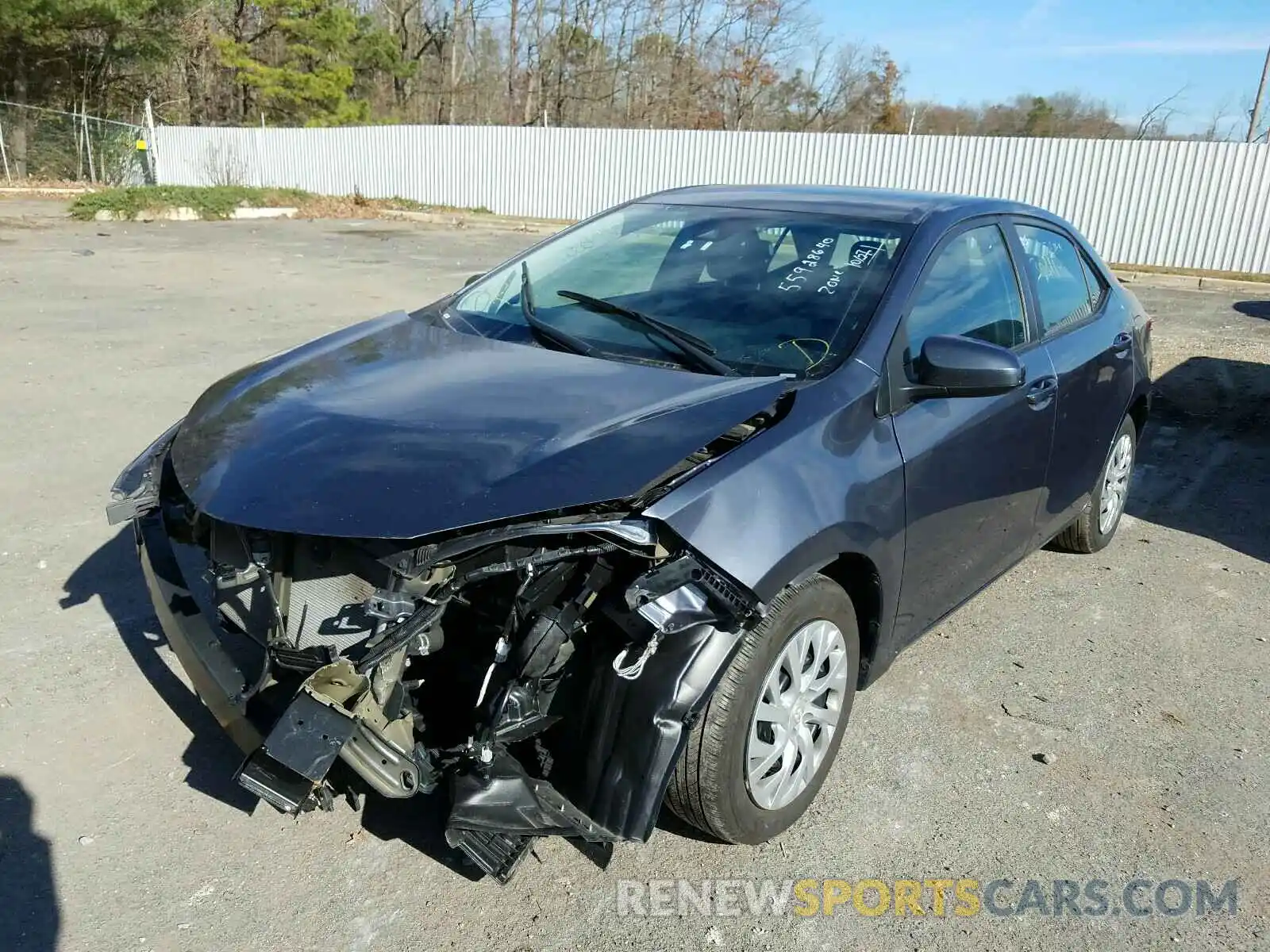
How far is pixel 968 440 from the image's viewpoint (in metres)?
3.23

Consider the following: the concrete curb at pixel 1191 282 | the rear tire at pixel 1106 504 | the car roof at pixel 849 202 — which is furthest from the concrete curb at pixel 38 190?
the rear tire at pixel 1106 504

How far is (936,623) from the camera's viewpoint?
11.3 feet

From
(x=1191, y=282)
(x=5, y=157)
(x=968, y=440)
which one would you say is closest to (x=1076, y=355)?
(x=968, y=440)

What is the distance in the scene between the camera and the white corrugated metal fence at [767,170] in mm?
17250

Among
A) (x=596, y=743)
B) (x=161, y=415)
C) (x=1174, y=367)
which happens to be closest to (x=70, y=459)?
(x=161, y=415)

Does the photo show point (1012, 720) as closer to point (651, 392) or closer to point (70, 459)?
point (651, 392)

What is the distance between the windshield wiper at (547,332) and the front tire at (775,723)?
1.13 m

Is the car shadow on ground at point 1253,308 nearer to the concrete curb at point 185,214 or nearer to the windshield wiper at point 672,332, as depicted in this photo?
the windshield wiper at point 672,332

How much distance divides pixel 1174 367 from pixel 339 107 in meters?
36.1

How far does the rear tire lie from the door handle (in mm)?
961

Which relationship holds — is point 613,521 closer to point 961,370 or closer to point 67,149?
point 961,370

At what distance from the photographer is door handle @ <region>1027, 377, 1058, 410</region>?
11.8 ft

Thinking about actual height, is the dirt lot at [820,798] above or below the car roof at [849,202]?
below

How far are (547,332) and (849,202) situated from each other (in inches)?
52.2
